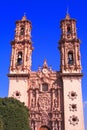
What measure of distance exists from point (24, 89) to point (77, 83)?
5766 mm

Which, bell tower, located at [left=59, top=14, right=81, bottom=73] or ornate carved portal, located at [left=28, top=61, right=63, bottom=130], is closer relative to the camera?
ornate carved portal, located at [left=28, top=61, right=63, bottom=130]

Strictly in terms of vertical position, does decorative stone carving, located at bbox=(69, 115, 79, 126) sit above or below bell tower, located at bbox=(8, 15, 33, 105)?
below

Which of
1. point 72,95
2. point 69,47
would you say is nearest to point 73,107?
point 72,95

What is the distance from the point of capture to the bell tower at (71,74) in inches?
1192

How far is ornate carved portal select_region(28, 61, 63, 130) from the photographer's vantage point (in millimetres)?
30688

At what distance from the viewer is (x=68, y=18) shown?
3681cm

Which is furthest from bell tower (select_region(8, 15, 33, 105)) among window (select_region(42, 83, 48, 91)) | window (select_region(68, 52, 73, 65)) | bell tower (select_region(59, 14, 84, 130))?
window (select_region(68, 52, 73, 65))

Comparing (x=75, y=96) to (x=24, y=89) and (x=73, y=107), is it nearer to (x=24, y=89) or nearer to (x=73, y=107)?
(x=73, y=107)

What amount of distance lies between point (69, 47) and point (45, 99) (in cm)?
691

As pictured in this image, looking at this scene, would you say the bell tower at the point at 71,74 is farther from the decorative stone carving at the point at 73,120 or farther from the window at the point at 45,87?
the window at the point at 45,87

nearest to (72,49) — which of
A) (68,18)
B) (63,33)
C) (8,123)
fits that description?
(63,33)

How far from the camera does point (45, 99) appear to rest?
31781 millimetres

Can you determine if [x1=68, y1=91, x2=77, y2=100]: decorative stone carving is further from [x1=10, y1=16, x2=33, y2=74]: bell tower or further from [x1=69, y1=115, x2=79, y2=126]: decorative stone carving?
[x1=10, y1=16, x2=33, y2=74]: bell tower

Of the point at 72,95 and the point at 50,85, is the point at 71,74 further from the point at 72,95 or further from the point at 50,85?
the point at 50,85
